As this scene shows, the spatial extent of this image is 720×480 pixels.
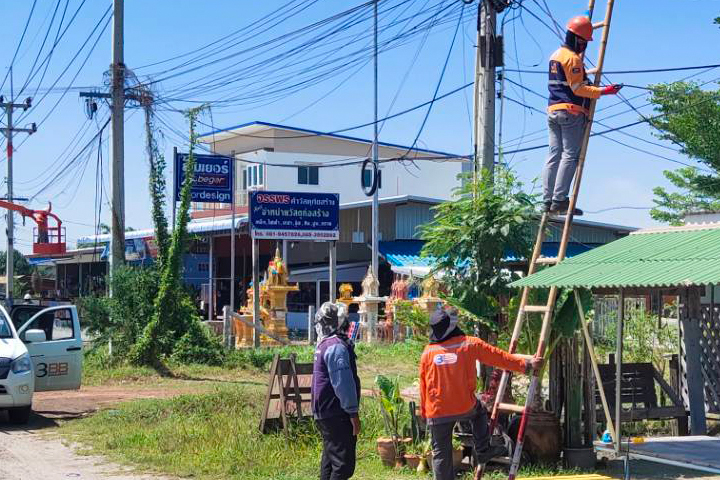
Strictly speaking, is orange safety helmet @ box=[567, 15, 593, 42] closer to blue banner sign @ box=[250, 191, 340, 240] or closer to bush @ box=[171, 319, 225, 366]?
bush @ box=[171, 319, 225, 366]

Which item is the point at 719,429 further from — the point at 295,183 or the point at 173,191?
the point at 295,183

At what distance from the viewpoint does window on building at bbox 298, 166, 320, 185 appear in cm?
4872

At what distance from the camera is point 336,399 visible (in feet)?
25.3

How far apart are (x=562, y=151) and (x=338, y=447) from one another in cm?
381

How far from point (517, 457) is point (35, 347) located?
948 centimetres

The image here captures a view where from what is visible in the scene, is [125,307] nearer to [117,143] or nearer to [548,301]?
[117,143]

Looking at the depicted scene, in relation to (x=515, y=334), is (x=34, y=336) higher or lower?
lower

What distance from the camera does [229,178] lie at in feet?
90.2

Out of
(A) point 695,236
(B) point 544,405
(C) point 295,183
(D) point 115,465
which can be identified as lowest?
(D) point 115,465

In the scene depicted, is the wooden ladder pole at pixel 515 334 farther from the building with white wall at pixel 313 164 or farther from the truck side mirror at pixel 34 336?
the building with white wall at pixel 313 164

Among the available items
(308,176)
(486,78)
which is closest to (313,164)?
(308,176)

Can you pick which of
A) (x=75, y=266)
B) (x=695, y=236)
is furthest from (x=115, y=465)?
(x=75, y=266)

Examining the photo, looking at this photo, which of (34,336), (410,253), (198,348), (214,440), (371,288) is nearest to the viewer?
(214,440)

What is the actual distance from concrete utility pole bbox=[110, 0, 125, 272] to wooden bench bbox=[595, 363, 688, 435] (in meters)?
13.7
